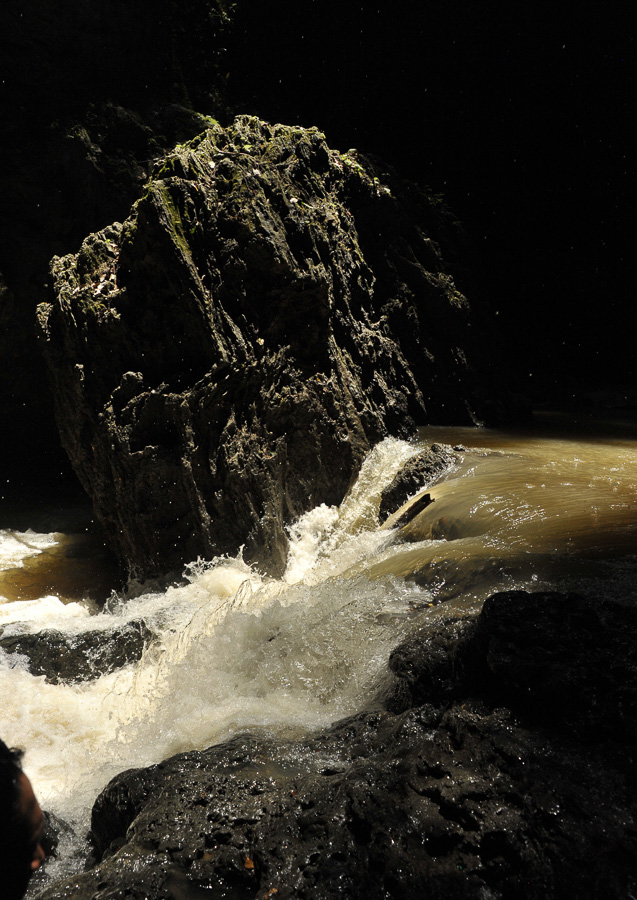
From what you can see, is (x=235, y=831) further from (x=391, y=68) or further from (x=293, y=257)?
(x=391, y=68)

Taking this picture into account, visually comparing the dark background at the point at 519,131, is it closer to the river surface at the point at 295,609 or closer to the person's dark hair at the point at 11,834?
the river surface at the point at 295,609

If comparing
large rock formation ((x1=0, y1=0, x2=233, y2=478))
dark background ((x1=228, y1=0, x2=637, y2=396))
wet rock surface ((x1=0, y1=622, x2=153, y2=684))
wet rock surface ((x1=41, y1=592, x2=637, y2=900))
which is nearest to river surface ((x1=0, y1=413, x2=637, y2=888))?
wet rock surface ((x1=0, y1=622, x2=153, y2=684))

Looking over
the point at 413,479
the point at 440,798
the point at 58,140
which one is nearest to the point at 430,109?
the point at 58,140

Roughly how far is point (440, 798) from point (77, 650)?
2.97m

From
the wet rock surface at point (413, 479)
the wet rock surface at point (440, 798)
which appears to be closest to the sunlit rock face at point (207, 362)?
the wet rock surface at point (413, 479)

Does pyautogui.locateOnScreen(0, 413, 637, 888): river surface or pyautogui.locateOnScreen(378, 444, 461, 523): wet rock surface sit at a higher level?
pyautogui.locateOnScreen(378, 444, 461, 523): wet rock surface

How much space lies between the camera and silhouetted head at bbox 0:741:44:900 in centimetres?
104

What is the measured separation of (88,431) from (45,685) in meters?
2.50

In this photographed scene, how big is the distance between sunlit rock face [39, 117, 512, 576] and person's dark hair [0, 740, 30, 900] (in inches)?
150

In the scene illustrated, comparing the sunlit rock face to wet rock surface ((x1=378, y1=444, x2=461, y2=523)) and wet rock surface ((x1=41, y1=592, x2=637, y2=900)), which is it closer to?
wet rock surface ((x1=378, y1=444, x2=461, y2=523))

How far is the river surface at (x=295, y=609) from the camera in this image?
2537 mm

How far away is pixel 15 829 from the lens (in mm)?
1049

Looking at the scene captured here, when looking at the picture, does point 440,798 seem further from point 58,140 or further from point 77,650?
point 58,140

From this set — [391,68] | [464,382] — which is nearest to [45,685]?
[464,382]
